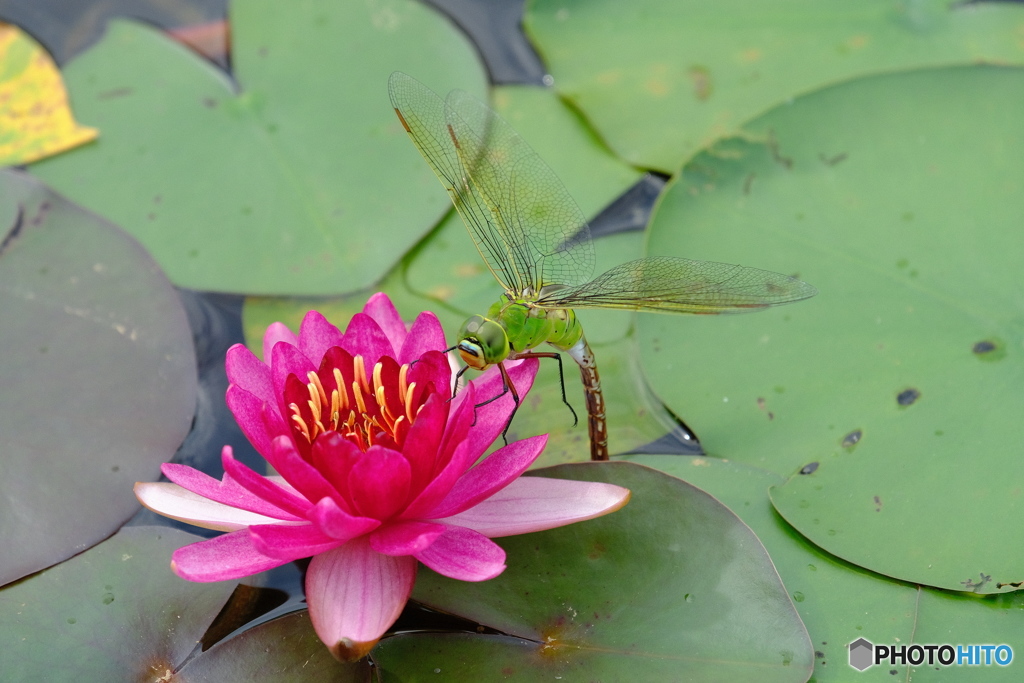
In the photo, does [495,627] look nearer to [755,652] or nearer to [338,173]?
[755,652]

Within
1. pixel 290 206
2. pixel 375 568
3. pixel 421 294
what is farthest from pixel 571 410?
pixel 290 206

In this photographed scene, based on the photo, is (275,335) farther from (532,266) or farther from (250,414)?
(532,266)

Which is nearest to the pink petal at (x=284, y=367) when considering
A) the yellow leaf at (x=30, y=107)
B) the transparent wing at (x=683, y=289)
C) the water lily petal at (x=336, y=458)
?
the water lily petal at (x=336, y=458)

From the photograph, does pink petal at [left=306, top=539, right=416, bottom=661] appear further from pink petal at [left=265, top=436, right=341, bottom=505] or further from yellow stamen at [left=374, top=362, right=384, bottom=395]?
yellow stamen at [left=374, top=362, right=384, bottom=395]

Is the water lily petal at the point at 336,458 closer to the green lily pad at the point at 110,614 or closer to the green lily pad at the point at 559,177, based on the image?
the green lily pad at the point at 110,614

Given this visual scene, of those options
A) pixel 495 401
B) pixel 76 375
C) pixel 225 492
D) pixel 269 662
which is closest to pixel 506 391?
pixel 495 401

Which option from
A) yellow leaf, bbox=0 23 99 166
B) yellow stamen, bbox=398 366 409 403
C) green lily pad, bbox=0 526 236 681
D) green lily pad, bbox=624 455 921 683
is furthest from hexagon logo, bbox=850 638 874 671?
yellow leaf, bbox=0 23 99 166
